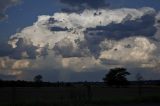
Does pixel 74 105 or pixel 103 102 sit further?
pixel 103 102

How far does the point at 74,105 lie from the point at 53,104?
2.29m

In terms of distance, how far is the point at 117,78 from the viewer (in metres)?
100

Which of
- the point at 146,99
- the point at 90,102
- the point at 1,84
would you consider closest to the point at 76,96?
the point at 90,102

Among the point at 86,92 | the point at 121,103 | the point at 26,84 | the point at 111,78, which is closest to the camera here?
the point at 121,103

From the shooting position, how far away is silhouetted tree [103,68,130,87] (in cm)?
10081

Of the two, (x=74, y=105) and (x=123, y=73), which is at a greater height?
(x=123, y=73)

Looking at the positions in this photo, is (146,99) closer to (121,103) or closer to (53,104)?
(121,103)

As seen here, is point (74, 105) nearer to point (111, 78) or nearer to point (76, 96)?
point (76, 96)

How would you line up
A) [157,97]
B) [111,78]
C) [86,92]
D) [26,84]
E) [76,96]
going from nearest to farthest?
[76,96], [86,92], [157,97], [26,84], [111,78]

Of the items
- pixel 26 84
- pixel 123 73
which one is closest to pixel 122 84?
pixel 123 73

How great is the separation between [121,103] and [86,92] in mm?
3731

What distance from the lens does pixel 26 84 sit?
80.8 meters

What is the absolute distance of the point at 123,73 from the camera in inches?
4058

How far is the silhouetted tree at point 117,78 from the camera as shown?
3969 inches
